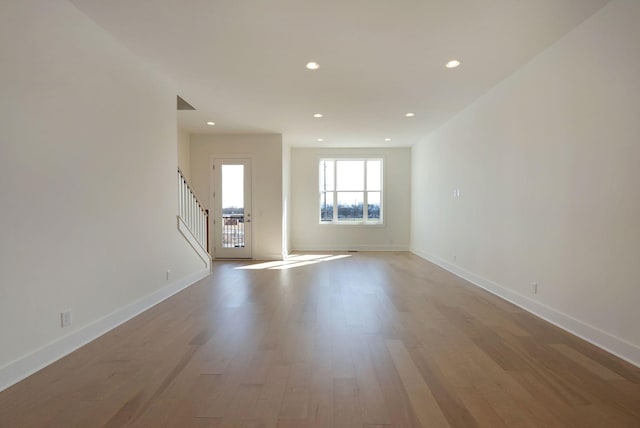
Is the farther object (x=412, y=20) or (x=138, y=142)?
(x=138, y=142)

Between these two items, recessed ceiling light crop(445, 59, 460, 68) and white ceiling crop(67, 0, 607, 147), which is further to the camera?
recessed ceiling light crop(445, 59, 460, 68)

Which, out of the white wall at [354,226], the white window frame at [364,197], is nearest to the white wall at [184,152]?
the white wall at [354,226]

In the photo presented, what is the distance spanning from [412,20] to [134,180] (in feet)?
10.7

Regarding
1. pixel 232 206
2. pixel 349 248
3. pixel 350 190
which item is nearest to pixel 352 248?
pixel 349 248

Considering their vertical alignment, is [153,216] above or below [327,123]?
below

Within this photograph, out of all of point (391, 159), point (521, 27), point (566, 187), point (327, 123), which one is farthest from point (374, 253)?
point (521, 27)

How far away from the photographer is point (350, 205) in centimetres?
919

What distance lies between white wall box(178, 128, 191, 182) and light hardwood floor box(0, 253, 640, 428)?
413 centimetres

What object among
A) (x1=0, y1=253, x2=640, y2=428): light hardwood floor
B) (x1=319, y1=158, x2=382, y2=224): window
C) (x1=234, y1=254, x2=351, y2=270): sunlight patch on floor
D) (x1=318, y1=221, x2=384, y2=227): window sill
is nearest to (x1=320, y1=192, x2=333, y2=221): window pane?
(x1=319, y1=158, x2=382, y2=224): window

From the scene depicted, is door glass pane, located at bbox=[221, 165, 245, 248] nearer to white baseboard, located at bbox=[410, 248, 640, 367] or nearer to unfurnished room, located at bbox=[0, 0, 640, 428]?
unfurnished room, located at bbox=[0, 0, 640, 428]

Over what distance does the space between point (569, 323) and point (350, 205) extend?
6424mm

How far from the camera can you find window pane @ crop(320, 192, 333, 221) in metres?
9.14

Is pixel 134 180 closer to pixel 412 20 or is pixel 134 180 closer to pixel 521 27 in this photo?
pixel 412 20

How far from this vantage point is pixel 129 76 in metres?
3.52
